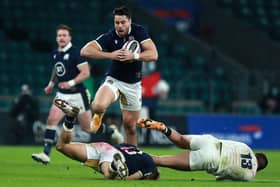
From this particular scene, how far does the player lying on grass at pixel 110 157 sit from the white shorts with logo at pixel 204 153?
53cm

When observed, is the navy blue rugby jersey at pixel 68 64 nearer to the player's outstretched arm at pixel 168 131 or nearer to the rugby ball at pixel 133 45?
the rugby ball at pixel 133 45

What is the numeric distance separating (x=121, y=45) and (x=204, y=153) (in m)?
3.02

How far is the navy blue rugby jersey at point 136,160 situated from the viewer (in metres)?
13.0

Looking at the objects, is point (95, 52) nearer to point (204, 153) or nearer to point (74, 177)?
point (74, 177)

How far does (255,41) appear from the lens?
35469 mm

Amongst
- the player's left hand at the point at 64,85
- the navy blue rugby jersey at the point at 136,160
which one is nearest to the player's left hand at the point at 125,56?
the navy blue rugby jersey at the point at 136,160

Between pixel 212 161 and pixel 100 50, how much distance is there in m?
3.21

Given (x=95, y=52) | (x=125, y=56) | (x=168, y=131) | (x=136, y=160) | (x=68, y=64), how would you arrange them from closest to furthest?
(x=136, y=160) → (x=168, y=131) → (x=125, y=56) → (x=95, y=52) → (x=68, y=64)

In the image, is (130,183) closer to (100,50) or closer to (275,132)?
(100,50)

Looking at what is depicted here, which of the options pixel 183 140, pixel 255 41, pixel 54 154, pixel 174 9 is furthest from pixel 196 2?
pixel 183 140

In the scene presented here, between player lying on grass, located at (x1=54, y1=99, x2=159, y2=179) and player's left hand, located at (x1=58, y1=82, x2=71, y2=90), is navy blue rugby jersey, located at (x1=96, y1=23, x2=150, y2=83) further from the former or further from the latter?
player's left hand, located at (x1=58, y1=82, x2=71, y2=90)

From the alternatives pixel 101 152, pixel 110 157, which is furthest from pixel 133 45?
pixel 110 157

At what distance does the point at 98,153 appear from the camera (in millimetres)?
13609

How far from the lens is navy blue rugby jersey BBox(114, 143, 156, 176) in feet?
42.8
